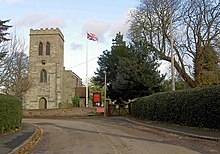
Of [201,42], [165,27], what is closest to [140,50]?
[165,27]

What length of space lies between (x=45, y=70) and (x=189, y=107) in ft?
157

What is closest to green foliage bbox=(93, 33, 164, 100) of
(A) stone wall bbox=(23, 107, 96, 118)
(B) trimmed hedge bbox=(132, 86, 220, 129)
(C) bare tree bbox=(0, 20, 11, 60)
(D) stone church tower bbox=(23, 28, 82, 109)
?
(A) stone wall bbox=(23, 107, 96, 118)

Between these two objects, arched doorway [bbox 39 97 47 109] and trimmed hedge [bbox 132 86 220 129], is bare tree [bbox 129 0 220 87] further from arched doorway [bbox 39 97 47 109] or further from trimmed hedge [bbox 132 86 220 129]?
arched doorway [bbox 39 97 47 109]

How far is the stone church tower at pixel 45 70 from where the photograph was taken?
65750 millimetres

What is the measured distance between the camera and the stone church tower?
65.8 metres

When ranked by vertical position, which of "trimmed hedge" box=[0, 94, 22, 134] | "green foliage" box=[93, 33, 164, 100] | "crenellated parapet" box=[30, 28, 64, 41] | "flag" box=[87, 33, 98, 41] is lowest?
"trimmed hedge" box=[0, 94, 22, 134]

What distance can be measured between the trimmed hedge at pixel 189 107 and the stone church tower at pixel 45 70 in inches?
1467

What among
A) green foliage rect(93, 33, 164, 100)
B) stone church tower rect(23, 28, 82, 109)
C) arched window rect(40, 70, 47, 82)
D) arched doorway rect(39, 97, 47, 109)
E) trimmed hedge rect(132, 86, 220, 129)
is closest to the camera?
trimmed hedge rect(132, 86, 220, 129)

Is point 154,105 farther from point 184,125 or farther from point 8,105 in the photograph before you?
point 8,105

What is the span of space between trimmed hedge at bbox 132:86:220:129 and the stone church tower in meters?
37.3

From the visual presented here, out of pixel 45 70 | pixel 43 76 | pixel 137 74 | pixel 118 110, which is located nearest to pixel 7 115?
pixel 137 74

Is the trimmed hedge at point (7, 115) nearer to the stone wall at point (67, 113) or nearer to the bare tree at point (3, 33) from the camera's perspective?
the bare tree at point (3, 33)

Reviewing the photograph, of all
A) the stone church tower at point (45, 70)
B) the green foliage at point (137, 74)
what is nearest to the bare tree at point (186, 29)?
the green foliage at point (137, 74)

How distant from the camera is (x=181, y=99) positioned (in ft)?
75.6
